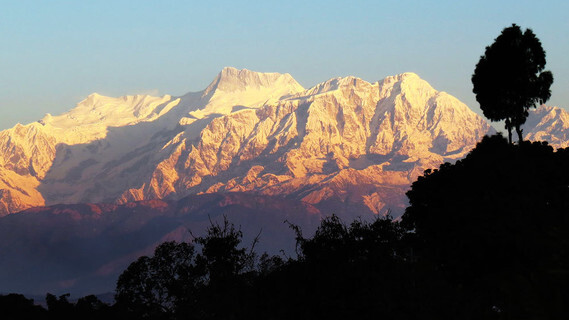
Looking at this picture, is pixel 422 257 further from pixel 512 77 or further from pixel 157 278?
pixel 157 278

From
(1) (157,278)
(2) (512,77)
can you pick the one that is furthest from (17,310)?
(2) (512,77)

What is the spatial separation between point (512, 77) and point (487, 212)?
2700 centimetres

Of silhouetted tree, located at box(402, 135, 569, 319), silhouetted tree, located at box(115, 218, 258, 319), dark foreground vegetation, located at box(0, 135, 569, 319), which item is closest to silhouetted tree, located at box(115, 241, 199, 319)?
silhouetted tree, located at box(115, 218, 258, 319)

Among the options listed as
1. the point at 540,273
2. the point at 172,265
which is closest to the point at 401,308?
the point at 540,273

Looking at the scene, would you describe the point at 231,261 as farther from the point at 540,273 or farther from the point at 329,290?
the point at 540,273

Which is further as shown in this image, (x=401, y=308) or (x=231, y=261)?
(x=231, y=261)

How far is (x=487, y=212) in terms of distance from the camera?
73.2m

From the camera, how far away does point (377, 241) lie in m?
99.2

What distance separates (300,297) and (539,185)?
24321mm

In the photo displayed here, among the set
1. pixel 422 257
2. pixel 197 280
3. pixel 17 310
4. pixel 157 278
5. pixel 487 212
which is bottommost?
pixel 422 257

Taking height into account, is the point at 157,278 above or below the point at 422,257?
above

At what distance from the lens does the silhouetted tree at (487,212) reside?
66.0 metres

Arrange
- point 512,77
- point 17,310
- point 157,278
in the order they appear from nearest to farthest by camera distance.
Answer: point 512,77 → point 157,278 → point 17,310

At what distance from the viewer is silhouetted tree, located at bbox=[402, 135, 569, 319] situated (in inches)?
2598
